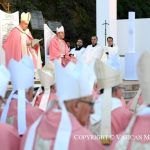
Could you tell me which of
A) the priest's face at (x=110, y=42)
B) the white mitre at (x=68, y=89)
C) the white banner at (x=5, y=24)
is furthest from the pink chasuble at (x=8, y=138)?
the priest's face at (x=110, y=42)

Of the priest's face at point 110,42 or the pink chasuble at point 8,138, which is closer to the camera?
the pink chasuble at point 8,138

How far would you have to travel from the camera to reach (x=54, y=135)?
279 centimetres

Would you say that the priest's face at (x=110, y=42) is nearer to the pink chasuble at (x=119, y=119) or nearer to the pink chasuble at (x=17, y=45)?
the pink chasuble at (x=17, y=45)

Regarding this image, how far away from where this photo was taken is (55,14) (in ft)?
83.8

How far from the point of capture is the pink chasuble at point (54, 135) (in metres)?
2.74

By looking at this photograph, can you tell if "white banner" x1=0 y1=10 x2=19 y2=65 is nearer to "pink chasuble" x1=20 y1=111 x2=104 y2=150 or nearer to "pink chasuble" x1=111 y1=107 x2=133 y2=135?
"pink chasuble" x1=111 y1=107 x2=133 y2=135

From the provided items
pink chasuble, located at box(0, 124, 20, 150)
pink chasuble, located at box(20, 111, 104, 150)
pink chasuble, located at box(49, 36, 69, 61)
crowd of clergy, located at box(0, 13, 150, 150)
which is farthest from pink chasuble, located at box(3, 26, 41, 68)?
pink chasuble, located at box(20, 111, 104, 150)

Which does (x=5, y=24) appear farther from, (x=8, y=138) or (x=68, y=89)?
(x=68, y=89)

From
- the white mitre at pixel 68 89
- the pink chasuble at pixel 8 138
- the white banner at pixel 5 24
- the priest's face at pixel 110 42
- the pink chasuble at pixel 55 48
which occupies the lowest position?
the pink chasuble at pixel 8 138

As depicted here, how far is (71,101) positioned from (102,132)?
4.09 feet

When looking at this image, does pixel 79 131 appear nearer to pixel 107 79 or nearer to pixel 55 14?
pixel 107 79

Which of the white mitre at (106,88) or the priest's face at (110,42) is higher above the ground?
the priest's face at (110,42)

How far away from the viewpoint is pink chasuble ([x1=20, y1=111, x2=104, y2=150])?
274cm

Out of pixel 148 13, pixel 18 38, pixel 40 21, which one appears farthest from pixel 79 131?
pixel 148 13
